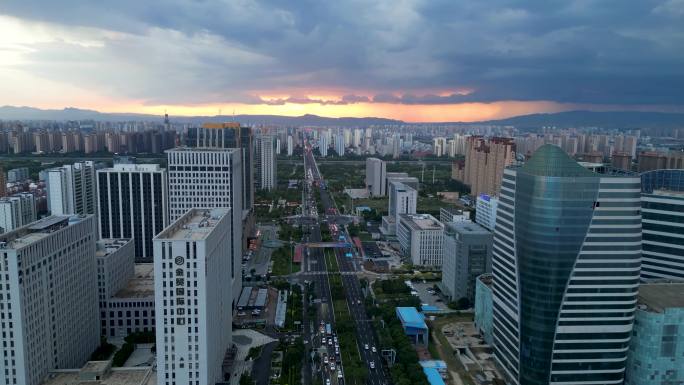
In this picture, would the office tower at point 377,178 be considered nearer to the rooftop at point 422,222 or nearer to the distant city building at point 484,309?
the rooftop at point 422,222

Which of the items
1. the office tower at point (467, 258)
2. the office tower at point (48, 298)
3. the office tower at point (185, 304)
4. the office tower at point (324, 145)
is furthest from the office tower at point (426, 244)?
the office tower at point (324, 145)

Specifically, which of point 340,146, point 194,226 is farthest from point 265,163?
point 340,146

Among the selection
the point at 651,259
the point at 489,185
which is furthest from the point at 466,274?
the point at 489,185

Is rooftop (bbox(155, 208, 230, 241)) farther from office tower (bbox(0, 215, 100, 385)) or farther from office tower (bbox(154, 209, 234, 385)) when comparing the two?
office tower (bbox(0, 215, 100, 385))

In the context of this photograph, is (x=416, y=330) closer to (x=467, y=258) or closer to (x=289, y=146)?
(x=467, y=258)

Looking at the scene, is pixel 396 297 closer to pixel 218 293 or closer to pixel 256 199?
pixel 218 293

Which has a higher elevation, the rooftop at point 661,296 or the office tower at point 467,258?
the rooftop at point 661,296

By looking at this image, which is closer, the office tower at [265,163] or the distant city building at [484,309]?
the distant city building at [484,309]

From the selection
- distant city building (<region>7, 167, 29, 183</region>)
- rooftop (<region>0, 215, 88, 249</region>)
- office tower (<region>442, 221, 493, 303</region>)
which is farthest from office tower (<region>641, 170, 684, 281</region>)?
distant city building (<region>7, 167, 29, 183</region>)
